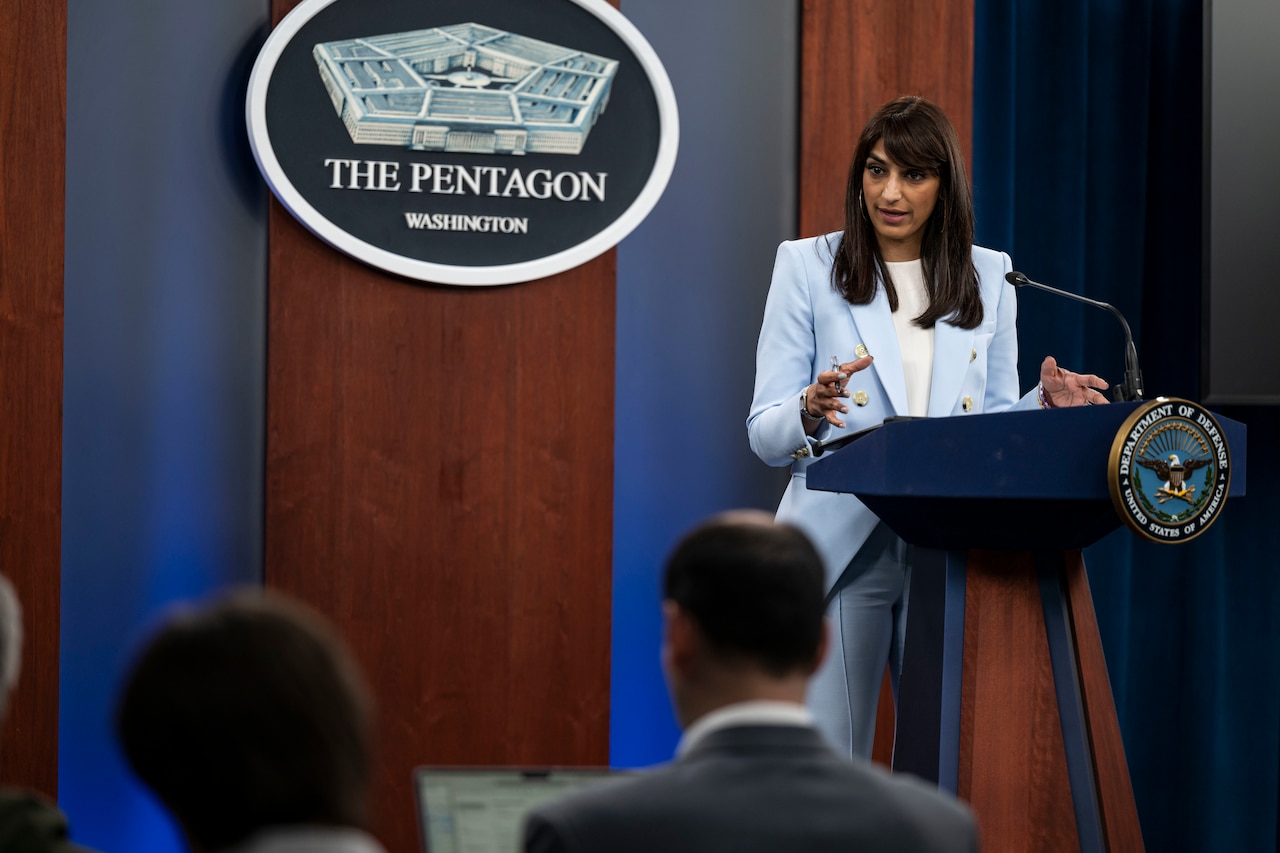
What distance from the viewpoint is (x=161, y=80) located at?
2.95 metres

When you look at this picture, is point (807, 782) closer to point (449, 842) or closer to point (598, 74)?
point (449, 842)

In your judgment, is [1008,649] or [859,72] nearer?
[1008,649]

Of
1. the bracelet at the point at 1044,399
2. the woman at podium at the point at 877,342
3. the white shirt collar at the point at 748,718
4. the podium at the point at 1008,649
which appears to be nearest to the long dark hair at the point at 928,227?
the woman at podium at the point at 877,342

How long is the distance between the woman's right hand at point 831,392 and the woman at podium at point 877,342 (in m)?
0.15

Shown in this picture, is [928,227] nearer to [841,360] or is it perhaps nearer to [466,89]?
[841,360]

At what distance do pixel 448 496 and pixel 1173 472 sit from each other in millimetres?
1696

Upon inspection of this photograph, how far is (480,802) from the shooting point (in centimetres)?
123

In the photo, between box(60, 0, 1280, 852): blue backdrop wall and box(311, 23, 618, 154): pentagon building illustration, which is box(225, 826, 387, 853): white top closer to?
box(60, 0, 1280, 852): blue backdrop wall

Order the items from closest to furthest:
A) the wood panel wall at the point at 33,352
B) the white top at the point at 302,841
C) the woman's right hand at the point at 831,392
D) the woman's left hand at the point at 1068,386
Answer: the white top at the point at 302,841, the woman's right hand at the point at 831,392, the woman's left hand at the point at 1068,386, the wood panel wall at the point at 33,352

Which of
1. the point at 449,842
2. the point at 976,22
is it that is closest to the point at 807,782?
the point at 449,842

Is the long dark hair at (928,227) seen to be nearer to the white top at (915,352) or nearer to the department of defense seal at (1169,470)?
the white top at (915,352)

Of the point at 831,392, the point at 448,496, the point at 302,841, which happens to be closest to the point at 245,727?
the point at 302,841

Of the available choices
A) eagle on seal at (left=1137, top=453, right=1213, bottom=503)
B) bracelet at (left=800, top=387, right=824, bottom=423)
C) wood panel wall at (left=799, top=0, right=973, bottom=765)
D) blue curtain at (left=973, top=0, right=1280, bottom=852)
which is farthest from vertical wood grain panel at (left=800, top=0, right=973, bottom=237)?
eagle on seal at (left=1137, top=453, right=1213, bottom=503)

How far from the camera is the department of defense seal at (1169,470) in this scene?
1823mm
